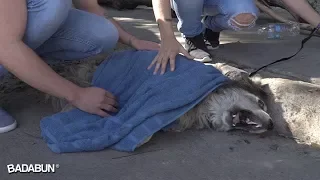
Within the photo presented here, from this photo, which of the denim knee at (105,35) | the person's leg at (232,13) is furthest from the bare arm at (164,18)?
the person's leg at (232,13)

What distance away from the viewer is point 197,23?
360cm

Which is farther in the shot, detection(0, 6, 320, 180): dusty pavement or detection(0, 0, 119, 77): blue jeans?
detection(0, 0, 119, 77): blue jeans

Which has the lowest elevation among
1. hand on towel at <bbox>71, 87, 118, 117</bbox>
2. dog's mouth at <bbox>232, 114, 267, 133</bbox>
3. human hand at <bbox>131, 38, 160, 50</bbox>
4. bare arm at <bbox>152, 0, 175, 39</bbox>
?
dog's mouth at <bbox>232, 114, 267, 133</bbox>

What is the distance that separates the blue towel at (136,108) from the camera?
2.30 metres

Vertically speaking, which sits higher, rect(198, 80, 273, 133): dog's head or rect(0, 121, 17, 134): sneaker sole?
rect(198, 80, 273, 133): dog's head

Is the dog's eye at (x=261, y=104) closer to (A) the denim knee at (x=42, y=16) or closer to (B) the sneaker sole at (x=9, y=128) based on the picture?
(A) the denim knee at (x=42, y=16)

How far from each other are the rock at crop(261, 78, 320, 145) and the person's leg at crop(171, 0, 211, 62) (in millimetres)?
938

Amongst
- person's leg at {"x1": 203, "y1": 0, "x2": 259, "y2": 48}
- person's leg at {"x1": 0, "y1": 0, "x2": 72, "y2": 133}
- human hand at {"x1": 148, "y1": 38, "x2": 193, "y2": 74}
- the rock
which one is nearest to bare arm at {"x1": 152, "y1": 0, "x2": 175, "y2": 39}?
human hand at {"x1": 148, "y1": 38, "x2": 193, "y2": 74}

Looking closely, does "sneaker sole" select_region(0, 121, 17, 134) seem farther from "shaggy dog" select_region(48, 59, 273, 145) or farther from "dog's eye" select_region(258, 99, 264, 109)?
"dog's eye" select_region(258, 99, 264, 109)

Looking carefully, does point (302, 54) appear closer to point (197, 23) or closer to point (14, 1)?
point (197, 23)

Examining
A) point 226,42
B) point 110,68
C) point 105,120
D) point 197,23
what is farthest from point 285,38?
point 105,120

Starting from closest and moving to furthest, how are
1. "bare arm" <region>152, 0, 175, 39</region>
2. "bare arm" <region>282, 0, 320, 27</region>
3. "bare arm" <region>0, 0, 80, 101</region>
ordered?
1. "bare arm" <region>0, 0, 80, 101</region>
2. "bare arm" <region>152, 0, 175, 39</region>
3. "bare arm" <region>282, 0, 320, 27</region>

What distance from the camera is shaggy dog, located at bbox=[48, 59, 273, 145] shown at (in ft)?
8.27

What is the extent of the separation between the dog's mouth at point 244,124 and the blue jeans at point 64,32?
77cm
